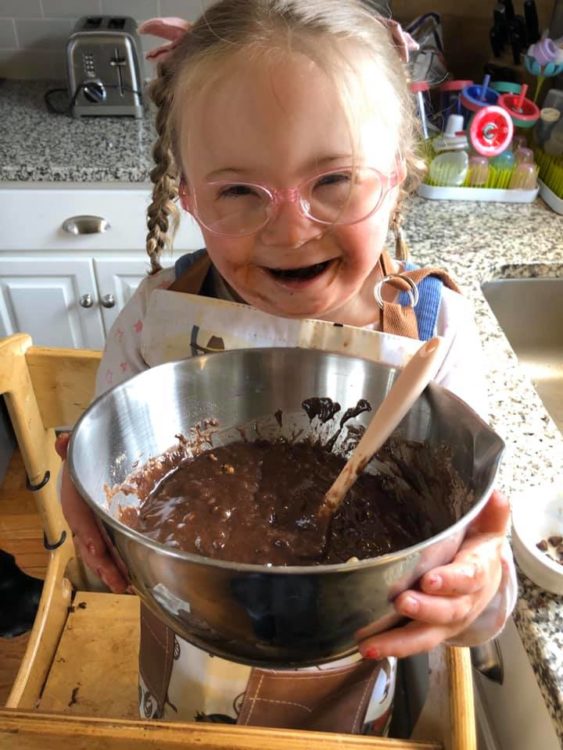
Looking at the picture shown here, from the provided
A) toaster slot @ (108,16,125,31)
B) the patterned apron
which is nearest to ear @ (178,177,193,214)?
the patterned apron

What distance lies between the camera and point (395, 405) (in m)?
0.52

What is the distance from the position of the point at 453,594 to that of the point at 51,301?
152 centimetres

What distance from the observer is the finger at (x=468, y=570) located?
43cm

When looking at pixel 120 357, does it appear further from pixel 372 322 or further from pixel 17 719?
pixel 17 719

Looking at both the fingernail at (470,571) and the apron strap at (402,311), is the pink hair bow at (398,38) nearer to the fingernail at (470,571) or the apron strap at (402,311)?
the apron strap at (402,311)

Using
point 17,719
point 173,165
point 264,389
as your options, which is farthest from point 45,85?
point 17,719

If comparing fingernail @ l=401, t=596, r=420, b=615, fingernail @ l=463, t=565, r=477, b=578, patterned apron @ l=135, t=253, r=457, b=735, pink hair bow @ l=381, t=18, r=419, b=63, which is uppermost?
pink hair bow @ l=381, t=18, r=419, b=63

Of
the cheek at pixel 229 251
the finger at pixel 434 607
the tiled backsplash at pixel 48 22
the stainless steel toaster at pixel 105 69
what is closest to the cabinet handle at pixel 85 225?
the stainless steel toaster at pixel 105 69

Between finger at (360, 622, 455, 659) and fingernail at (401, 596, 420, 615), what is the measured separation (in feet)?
0.17

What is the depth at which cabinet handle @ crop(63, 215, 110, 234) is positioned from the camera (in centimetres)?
158

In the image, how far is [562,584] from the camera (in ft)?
1.98

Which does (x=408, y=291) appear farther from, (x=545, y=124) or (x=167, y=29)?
(x=545, y=124)

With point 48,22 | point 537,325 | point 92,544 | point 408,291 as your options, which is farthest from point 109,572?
point 48,22

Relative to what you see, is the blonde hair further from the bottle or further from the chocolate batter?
the bottle
